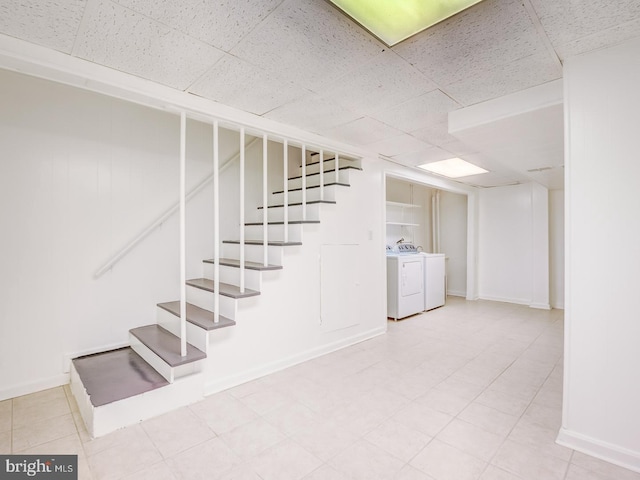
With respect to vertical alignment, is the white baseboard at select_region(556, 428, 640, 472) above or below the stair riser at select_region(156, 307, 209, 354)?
below

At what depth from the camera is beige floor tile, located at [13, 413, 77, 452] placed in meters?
1.81

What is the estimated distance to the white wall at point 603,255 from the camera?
64.9 inches

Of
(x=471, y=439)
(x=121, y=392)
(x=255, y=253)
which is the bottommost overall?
(x=471, y=439)

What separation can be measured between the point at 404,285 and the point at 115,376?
12.2 ft

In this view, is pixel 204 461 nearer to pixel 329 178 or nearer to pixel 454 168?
pixel 329 178

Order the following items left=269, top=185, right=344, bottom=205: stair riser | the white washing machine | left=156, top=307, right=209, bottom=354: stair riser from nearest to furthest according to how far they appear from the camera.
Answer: left=156, top=307, right=209, bottom=354: stair riser → left=269, top=185, right=344, bottom=205: stair riser → the white washing machine

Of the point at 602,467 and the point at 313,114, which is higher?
the point at 313,114

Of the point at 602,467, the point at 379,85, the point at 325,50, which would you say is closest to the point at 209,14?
the point at 325,50

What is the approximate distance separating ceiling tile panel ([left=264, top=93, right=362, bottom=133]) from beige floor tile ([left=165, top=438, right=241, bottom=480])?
241cm

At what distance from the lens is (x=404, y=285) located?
4.73 m

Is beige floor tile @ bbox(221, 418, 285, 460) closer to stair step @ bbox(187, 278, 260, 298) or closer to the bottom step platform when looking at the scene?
the bottom step platform

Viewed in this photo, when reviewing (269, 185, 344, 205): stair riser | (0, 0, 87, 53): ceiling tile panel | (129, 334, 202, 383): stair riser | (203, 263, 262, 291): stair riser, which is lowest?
(129, 334, 202, 383): stair riser

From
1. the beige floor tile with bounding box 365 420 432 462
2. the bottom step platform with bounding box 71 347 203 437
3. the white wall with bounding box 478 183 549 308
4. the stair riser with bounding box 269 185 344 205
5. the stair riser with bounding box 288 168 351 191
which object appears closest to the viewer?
the beige floor tile with bounding box 365 420 432 462

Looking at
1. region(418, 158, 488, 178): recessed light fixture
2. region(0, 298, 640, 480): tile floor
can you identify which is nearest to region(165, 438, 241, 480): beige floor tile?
region(0, 298, 640, 480): tile floor
